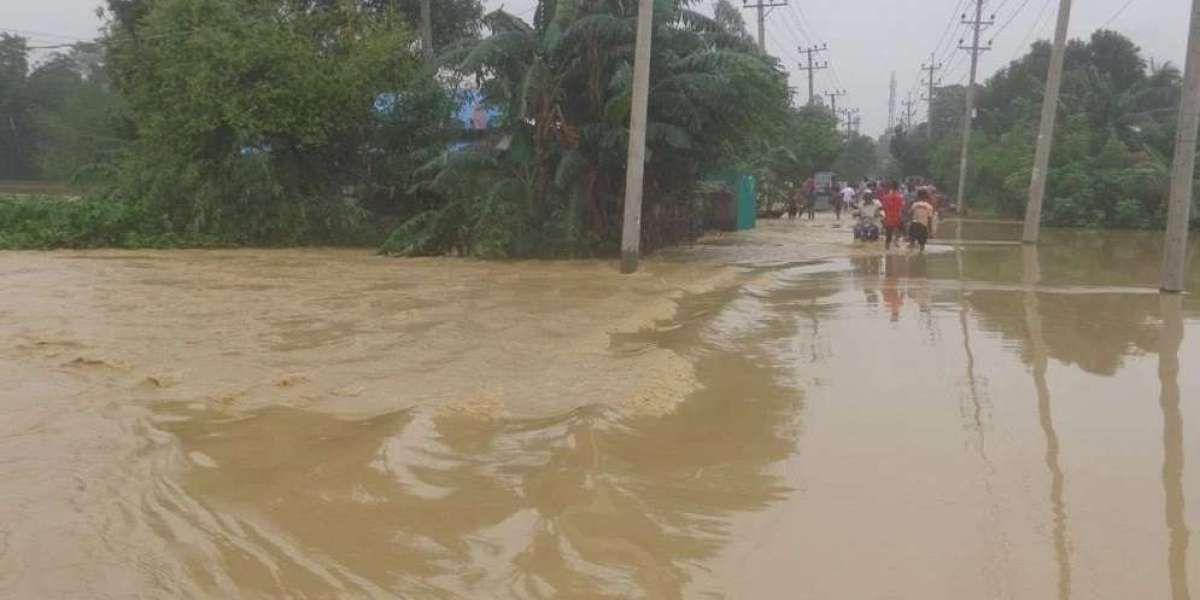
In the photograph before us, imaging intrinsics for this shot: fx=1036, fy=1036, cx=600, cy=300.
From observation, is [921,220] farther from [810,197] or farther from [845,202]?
[845,202]

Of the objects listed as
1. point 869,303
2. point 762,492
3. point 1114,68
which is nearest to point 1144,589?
point 762,492

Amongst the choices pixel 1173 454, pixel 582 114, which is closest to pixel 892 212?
pixel 582 114

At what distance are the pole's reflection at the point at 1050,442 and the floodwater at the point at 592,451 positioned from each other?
0.07 feet

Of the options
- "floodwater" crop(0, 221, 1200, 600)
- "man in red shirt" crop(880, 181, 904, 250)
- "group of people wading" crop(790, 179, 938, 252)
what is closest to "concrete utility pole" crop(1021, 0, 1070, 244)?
"group of people wading" crop(790, 179, 938, 252)

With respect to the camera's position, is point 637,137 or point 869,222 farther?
point 869,222

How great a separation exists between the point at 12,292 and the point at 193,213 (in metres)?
8.68

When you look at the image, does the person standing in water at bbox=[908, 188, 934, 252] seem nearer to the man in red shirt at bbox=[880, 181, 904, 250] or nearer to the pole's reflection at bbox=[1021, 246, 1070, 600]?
the man in red shirt at bbox=[880, 181, 904, 250]

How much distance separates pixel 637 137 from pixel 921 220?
824cm

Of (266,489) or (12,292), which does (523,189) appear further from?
(266,489)

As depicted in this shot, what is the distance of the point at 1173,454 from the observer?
6.07m

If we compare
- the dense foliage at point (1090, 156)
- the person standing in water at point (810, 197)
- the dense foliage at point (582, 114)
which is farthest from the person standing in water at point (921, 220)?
the person standing in water at point (810, 197)

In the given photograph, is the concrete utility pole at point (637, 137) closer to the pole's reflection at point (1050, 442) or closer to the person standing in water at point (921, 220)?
the pole's reflection at point (1050, 442)

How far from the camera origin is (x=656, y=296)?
1323cm

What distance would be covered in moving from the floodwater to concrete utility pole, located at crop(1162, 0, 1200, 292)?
7.27 feet
